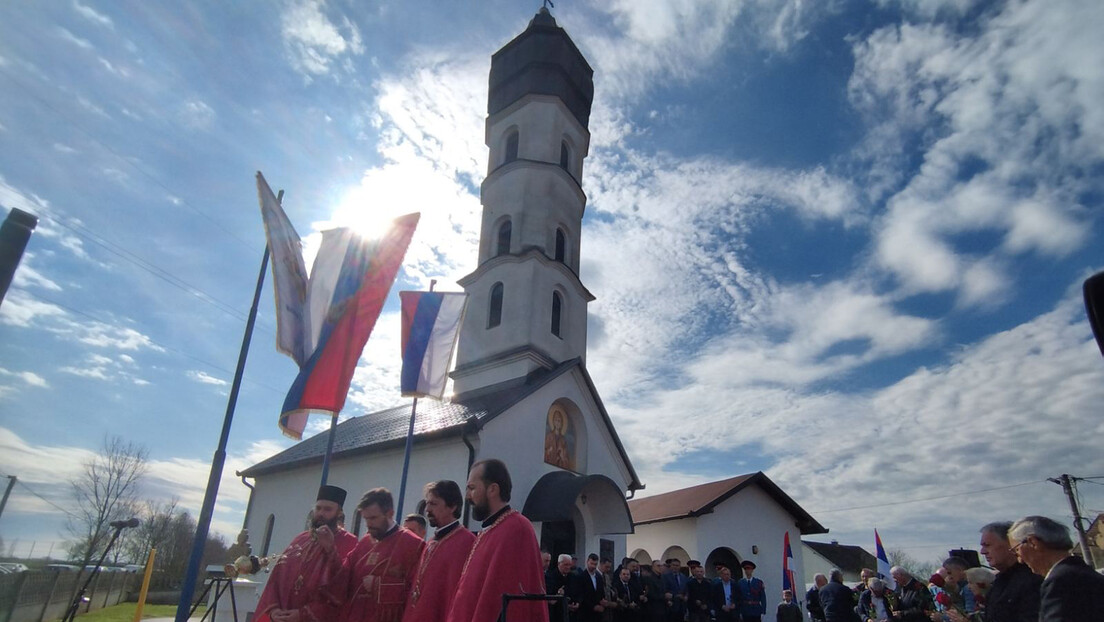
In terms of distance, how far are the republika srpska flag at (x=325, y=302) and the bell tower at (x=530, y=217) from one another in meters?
10.0

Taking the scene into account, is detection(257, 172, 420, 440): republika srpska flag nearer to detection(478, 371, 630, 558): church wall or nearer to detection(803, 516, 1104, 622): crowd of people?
detection(478, 371, 630, 558): church wall

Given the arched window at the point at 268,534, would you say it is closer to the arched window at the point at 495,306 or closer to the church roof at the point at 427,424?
the church roof at the point at 427,424

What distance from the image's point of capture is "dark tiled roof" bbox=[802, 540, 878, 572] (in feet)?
128

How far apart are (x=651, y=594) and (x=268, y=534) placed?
13.6 metres

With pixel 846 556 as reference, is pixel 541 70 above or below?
above

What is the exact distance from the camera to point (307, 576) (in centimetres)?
474

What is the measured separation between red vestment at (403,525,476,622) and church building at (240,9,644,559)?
8.52 metres

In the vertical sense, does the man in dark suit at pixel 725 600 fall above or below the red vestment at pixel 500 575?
below

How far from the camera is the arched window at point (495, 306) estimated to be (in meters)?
20.0

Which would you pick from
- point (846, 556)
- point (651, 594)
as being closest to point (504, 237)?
point (651, 594)

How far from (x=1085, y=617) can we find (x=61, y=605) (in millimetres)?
20578

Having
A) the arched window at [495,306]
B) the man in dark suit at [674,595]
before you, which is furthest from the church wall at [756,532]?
the arched window at [495,306]

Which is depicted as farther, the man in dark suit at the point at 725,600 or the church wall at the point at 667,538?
the church wall at the point at 667,538

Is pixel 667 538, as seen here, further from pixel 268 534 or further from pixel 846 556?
pixel 846 556
